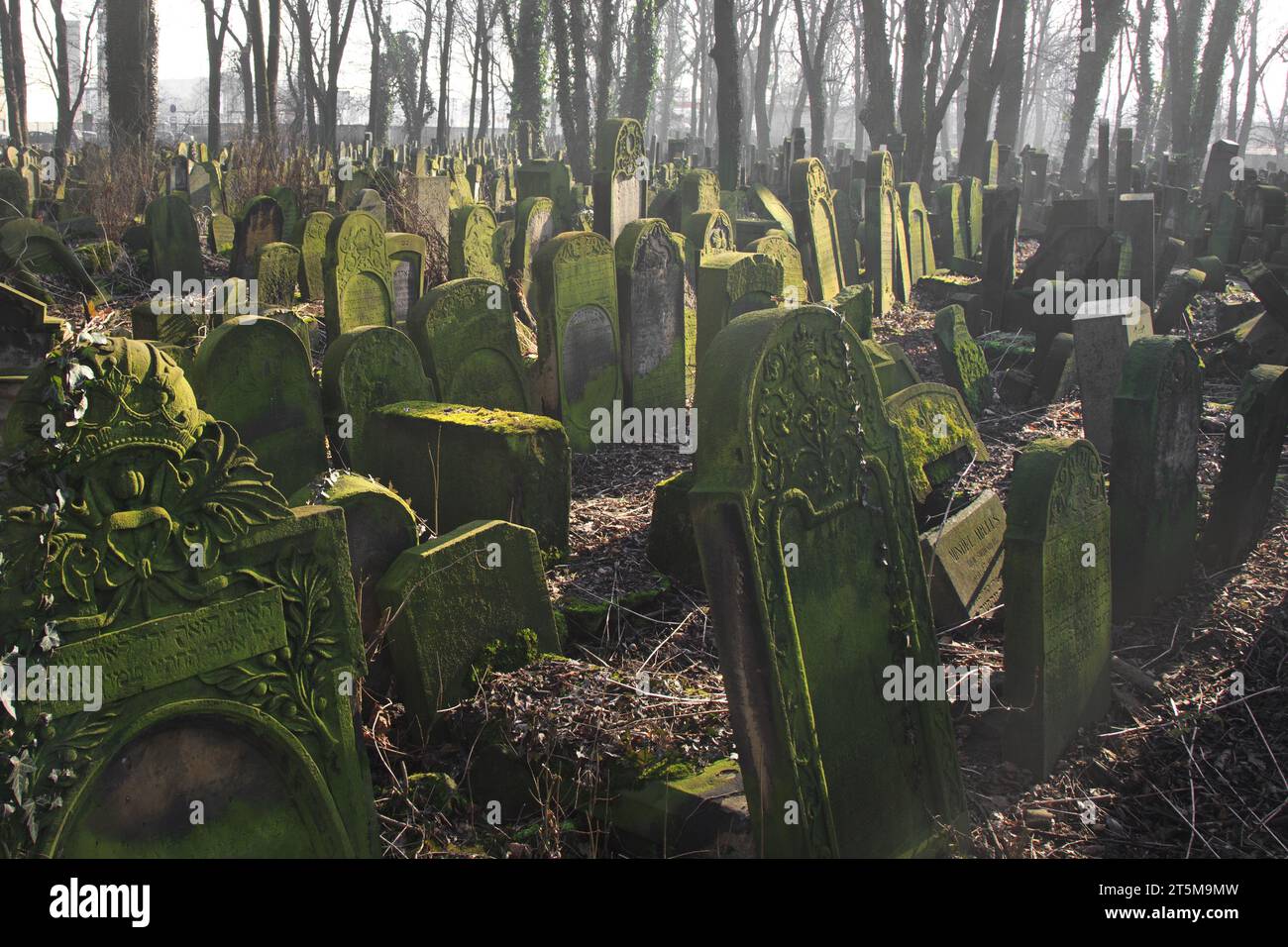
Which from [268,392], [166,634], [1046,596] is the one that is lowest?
[1046,596]

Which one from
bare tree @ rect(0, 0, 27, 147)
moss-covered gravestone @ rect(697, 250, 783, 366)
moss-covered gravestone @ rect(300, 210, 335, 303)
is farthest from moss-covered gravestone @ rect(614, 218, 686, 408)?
bare tree @ rect(0, 0, 27, 147)

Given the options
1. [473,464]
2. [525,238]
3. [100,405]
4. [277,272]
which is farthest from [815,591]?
[277,272]

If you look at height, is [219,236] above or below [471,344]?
above

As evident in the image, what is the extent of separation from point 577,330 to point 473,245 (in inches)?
153

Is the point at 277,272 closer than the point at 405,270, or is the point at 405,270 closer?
the point at 405,270

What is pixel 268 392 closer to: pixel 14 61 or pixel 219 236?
pixel 219 236

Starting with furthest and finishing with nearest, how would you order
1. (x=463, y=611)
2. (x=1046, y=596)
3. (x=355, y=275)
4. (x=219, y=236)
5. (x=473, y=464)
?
1. (x=219, y=236)
2. (x=355, y=275)
3. (x=473, y=464)
4. (x=463, y=611)
5. (x=1046, y=596)

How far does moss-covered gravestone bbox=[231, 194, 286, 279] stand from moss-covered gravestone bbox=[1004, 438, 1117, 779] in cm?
1007

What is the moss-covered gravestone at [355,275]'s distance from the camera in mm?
8789

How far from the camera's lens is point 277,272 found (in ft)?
36.4

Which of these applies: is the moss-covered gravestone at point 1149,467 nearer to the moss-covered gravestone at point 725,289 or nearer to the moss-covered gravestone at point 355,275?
the moss-covered gravestone at point 725,289

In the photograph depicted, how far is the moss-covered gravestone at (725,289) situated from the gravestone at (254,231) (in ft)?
21.1

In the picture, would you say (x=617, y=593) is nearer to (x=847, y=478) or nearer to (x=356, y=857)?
(x=847, y=478)

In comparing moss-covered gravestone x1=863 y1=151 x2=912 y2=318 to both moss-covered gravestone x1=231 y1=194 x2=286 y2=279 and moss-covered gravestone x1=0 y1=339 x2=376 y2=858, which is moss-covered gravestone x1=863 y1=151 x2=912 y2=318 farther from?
moss-covered gravestone x1=0 y1=339 x2=376 y2=858
